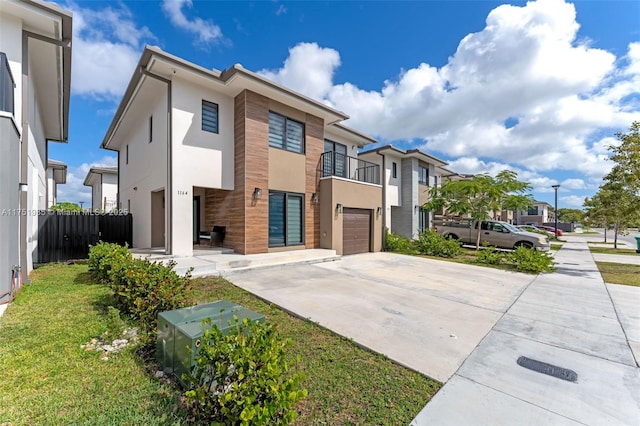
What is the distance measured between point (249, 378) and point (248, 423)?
0.26 metres

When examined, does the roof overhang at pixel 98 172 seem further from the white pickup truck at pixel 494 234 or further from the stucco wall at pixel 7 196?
the white pickup truck at pixel 494 234

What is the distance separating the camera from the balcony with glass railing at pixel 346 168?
42.5 feet

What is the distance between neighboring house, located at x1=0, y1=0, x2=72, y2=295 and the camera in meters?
4.81

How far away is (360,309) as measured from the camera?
529 centimetres

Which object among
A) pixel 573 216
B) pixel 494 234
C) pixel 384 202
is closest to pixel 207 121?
pixel 384 202

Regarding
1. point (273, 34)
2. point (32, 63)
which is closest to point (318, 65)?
point (273, 34)

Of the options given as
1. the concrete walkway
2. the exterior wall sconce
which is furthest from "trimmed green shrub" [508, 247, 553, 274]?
the exterior wall sconce

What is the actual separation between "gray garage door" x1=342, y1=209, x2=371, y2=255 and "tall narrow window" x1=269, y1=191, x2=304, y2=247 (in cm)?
229

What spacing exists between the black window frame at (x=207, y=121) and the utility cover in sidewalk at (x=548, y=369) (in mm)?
10331

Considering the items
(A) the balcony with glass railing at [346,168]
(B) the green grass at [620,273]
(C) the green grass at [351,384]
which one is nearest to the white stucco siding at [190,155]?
(A) the balcony with glass railing at [346,168]

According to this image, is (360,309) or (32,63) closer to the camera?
(360,309)

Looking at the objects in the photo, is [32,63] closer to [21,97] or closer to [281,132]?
[21,97]

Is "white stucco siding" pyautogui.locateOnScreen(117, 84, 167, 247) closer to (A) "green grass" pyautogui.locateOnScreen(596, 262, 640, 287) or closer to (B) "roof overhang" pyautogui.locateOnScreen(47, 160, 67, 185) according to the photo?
(B) "roof overhang" pyautogui.locateOnScreen(47, 160, 67, 185)

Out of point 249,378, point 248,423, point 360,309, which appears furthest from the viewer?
point 360,309
